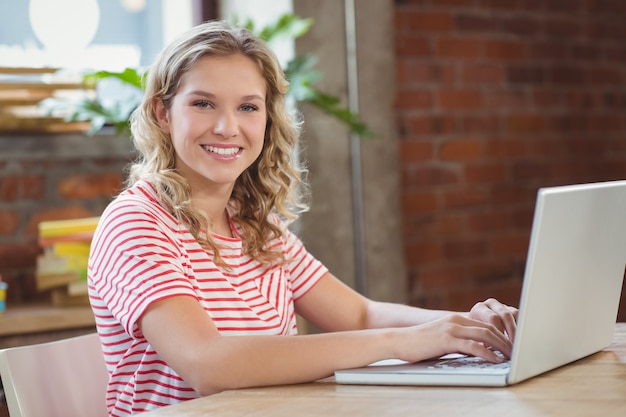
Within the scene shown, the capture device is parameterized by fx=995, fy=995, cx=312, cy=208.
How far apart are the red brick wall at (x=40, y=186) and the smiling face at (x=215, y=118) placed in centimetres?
131

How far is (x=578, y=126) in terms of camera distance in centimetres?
403

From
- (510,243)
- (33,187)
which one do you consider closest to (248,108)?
(33,187)

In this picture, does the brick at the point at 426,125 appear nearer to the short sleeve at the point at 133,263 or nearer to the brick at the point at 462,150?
the brick at the point at 462,150

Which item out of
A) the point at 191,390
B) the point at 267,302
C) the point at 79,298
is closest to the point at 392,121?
the point at 79,298

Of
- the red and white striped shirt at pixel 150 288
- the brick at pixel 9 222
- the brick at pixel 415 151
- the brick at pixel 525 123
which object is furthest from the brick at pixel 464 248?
the red and white striped shirt at pixel 150 288

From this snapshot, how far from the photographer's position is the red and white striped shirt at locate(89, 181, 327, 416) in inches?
60.2

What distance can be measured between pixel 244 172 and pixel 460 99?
1.80 meters

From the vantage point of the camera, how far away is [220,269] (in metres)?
1.76

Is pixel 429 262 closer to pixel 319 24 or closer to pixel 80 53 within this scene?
pixel 319 24

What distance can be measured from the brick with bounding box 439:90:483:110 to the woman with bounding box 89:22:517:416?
166cm

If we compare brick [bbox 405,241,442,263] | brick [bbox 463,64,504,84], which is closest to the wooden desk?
brick [bbox 405,241,442,263]

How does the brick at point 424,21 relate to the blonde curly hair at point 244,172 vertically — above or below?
above

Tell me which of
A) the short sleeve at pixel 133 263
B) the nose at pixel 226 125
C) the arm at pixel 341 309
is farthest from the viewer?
the arm at pixel 341 309

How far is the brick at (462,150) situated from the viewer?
142 inches
